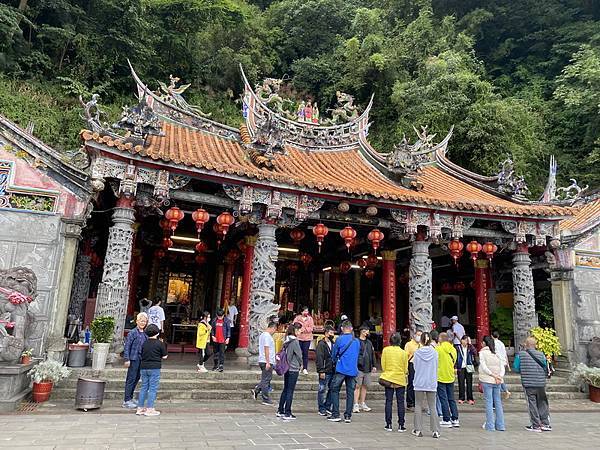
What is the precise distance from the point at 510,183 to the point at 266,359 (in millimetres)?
9427

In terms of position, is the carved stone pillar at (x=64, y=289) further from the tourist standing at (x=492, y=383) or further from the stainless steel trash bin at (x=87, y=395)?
the tourist standing at (x=492, y=383)

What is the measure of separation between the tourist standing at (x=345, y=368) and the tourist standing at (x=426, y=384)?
96 centimetres

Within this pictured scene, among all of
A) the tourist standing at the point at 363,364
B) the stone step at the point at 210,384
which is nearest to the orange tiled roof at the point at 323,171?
the tourist standing at the point at 363,364

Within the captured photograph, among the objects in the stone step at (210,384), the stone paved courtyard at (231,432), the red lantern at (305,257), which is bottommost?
the stone paved courtyard at (231,432)

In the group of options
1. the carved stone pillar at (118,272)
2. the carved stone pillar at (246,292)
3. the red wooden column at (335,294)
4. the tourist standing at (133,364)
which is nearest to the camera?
the tourist standing at (133,364)

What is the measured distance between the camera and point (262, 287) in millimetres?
9039

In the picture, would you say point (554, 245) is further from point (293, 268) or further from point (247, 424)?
point (247, 424)

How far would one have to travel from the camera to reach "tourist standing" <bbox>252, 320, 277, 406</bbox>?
712 centimetres

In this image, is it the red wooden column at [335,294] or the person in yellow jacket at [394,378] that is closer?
the person in yellow jacket at [394,378]

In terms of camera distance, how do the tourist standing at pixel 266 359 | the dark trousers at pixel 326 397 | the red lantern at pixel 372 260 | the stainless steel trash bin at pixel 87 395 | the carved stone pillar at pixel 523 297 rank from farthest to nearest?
the red lantern at pixel 372 260, the carved stone pillar at pixel 523 297, the tourist standing at pixel 266 359, the dark trousers at pixel 326 397, the stainless steel trash bin at pixel 87 395

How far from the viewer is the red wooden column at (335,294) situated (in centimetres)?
1575

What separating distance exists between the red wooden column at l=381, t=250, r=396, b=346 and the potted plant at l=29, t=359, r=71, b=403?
749 centimetres

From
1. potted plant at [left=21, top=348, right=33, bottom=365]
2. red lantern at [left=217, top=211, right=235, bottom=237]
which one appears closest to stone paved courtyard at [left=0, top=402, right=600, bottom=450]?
potted plant at [left=21, top=348, right=33, bottom=365]

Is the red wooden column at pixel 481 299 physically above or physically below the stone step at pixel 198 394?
above
